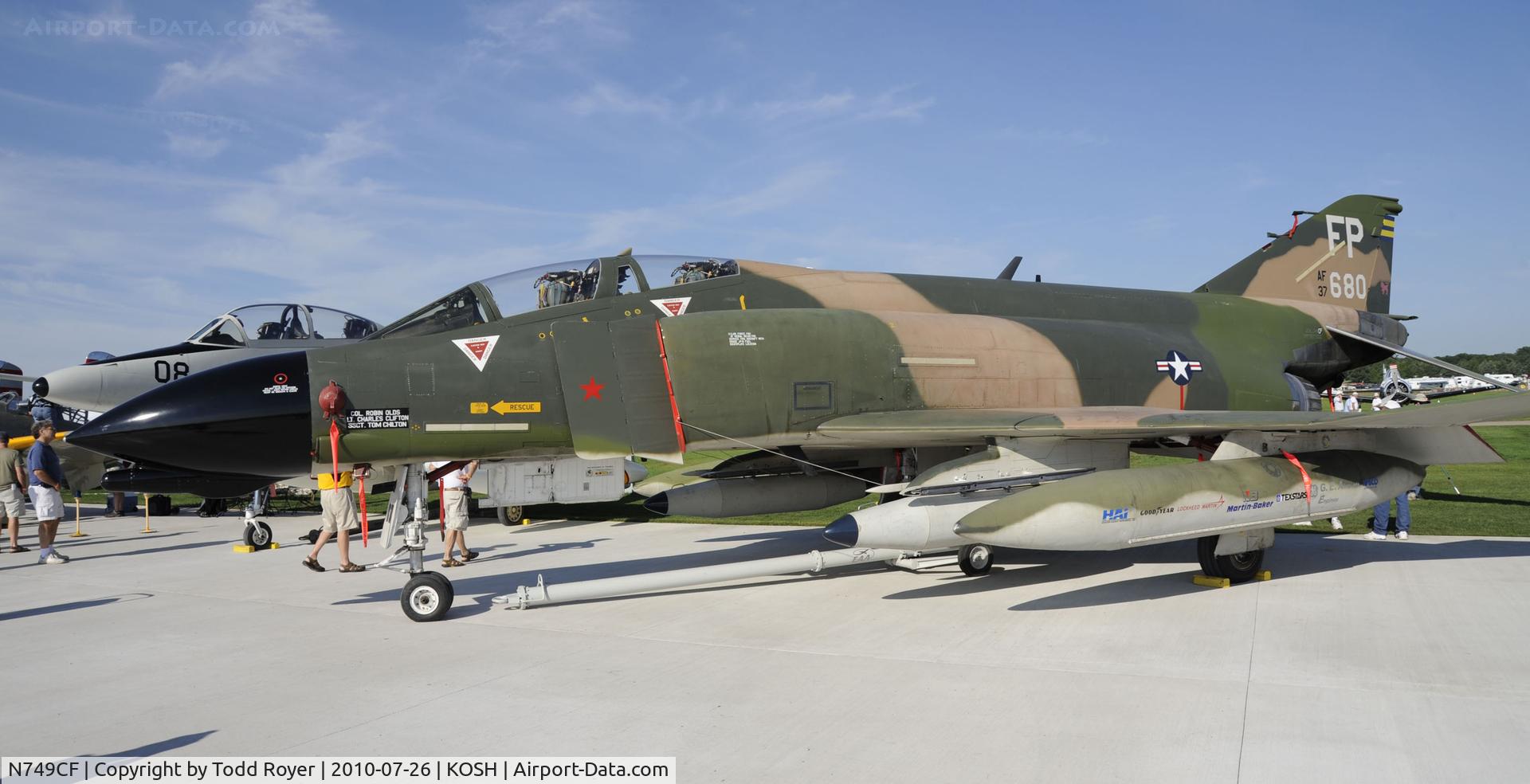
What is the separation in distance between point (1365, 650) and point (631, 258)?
6.14 m

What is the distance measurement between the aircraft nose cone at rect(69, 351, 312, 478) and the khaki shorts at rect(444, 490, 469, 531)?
305 centimetres

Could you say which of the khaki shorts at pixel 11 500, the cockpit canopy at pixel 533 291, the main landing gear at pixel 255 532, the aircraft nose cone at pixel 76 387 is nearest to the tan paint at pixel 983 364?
the cockpit canopy at pixel 533 291

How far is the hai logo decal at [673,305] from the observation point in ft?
27.1

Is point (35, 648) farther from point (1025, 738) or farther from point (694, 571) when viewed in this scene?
point (1025, 738)

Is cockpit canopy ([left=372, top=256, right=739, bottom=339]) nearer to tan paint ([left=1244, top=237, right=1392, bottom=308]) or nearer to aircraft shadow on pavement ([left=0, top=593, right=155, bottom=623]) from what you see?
aircraft shadow on pavement ([left=0, top=593, right=155, bottom=623])

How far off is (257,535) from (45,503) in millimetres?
2316

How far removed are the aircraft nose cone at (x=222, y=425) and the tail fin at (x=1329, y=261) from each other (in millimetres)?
10887

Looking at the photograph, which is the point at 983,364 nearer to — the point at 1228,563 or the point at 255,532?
the point at 1228,563

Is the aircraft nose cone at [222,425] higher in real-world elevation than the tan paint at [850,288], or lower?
lower

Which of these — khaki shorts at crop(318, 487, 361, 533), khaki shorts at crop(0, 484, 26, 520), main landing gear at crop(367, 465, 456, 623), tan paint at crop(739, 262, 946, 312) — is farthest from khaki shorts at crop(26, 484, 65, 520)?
tan paint at crop(739, 262, 946, 312)

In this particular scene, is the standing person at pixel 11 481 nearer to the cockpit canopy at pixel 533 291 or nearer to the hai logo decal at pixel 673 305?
the cockpit canopy at pixel 533 291

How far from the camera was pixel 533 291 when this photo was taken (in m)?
8.01

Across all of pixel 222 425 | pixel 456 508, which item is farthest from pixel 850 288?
pixel 222 425

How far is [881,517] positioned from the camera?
24.7 ft
